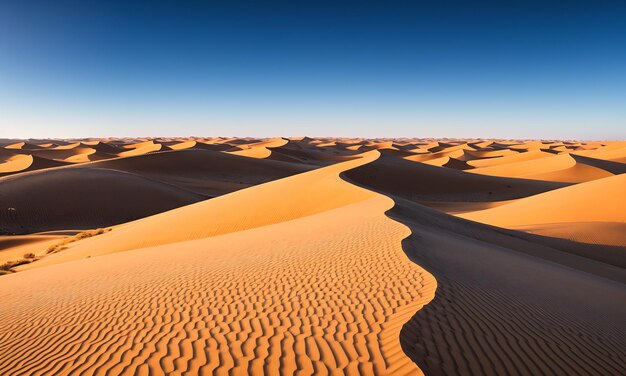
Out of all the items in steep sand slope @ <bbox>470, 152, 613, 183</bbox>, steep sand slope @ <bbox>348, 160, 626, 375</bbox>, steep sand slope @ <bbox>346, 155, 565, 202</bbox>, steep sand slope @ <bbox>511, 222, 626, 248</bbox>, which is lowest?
steep sand slope @ <bbox>470, 152, 613, 183</bbox>

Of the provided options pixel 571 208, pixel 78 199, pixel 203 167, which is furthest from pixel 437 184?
A: pixel 203 167

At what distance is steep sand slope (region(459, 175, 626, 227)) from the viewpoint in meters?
18.2

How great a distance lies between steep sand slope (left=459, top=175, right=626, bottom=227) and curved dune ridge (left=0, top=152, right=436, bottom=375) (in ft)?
46.6

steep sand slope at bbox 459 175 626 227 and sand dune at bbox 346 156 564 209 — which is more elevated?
steep sand slope at bbox 459 175 626 227

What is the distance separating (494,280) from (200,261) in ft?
18.3

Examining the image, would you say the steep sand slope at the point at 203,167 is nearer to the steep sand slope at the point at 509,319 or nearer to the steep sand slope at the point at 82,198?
the steep sand slope at the point at 82,198

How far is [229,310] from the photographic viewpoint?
468 centimetres

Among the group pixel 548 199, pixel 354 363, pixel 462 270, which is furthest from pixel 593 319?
pixel 548 199

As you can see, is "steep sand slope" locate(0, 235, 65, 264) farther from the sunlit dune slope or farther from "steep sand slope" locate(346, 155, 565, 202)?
"steep sand slope" locate(346, 155, 565, 202)

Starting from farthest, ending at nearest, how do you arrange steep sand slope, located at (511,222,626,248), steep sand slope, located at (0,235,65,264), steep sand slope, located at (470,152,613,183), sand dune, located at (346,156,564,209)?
steep sand slope, located at (470,152,613,183), sand dune, located at (346,156,564,209), steep sand slope, located at (0,235,65,264), steep sand slope, located at (511,222,626,248)

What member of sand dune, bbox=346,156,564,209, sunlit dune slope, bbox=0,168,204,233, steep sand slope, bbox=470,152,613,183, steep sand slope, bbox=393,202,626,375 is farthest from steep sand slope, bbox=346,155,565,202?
steep sand slope, bbox=393,202,626,375

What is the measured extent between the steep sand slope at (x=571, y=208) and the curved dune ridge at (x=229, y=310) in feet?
46.6

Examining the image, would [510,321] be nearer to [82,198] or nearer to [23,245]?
[23,245]

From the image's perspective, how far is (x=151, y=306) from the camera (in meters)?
5.01
